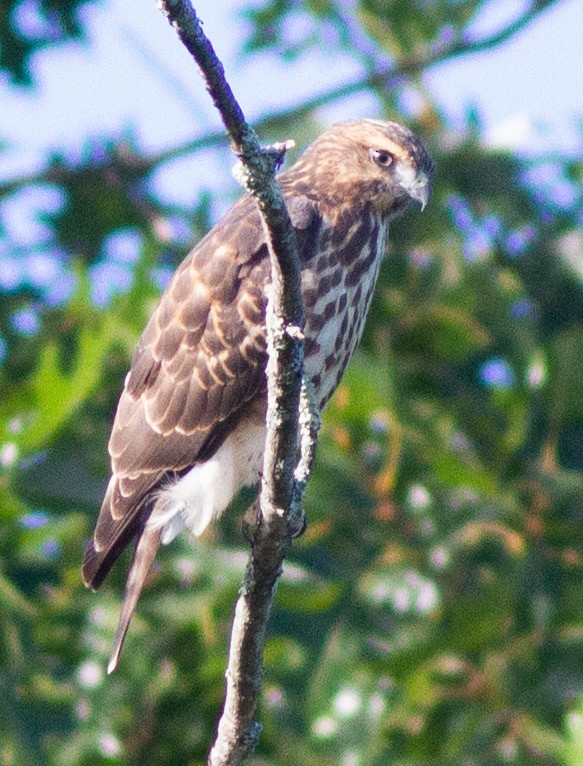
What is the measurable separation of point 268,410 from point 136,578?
1.25 meters

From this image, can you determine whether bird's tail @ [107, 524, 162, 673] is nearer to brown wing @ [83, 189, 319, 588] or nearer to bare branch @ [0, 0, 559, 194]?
brown wing @ [83, 189, 319, 588]

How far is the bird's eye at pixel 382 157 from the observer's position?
514 cm

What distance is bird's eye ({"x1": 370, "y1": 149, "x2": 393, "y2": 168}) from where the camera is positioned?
5145mm

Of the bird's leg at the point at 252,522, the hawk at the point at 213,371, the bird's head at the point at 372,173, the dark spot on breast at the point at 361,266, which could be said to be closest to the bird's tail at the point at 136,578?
the hawk at the point at 213,371

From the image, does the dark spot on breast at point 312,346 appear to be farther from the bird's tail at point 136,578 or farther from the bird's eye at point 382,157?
the bird's eye at point 382,157

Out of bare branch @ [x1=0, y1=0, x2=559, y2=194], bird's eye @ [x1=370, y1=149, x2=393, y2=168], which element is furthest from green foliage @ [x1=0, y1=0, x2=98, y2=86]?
bird's eye @ [x1=370, y1=149, x2=393, y2=168]

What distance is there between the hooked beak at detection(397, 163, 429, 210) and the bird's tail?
4.03 feet

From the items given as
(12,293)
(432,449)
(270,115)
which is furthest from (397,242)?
(12,293)

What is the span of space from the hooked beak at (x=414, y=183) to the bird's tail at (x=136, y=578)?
48.4 inches

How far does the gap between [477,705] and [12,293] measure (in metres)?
3.13

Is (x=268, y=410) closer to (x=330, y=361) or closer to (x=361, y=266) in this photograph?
(x=330, y=361)

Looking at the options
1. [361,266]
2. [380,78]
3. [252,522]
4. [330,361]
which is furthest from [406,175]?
[380,78]

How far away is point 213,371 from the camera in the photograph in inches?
183

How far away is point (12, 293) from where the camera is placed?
8000 mm
